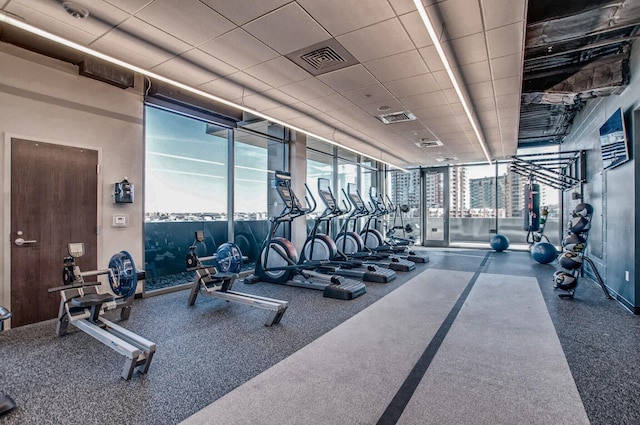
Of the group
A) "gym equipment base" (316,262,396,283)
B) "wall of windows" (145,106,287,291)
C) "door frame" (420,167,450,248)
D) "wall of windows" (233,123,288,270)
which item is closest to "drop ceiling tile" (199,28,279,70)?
"wall of windows" (145,106,287,291)

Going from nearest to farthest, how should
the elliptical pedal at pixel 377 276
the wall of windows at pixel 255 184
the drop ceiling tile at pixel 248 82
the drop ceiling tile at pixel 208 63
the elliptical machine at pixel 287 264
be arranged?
the drop ceiling tile at pixel 208 63 < the drop ceiling tile at pixel 248 82 < the elliptical machine at pixel 287 264 < the elliptical pedal at pixel 377 276 < the wall of windows at pixel 255 184

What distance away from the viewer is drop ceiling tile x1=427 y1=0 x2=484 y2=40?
292 centimetres

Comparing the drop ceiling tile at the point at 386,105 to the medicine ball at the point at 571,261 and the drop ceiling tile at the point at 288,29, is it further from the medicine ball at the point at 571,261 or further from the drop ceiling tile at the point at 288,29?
the medicine ball at the point at 571,261

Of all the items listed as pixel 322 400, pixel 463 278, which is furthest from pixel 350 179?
pixel 322 400

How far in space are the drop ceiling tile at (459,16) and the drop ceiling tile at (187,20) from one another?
201 cm

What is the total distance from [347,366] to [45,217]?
394 centimetres

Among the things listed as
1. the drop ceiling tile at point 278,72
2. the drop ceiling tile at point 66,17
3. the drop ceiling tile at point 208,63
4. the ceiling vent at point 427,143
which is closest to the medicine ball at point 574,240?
the ceiling vent at point 427,143

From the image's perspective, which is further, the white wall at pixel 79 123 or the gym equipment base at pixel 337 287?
the gym equipment base at pixel 337 287

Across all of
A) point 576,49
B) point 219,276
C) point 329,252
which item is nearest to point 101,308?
point 219,276

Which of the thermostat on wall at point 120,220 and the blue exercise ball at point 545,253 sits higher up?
the thermostat on wall at point 120,220

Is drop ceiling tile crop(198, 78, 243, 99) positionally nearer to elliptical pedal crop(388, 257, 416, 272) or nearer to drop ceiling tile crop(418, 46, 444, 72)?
drop ceiling tile crop(418, 46, 444, 72)

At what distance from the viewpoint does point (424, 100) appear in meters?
5.34

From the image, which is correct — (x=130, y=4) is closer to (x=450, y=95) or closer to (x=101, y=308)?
(x=101, y=308)

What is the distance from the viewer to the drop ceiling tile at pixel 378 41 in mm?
3271
